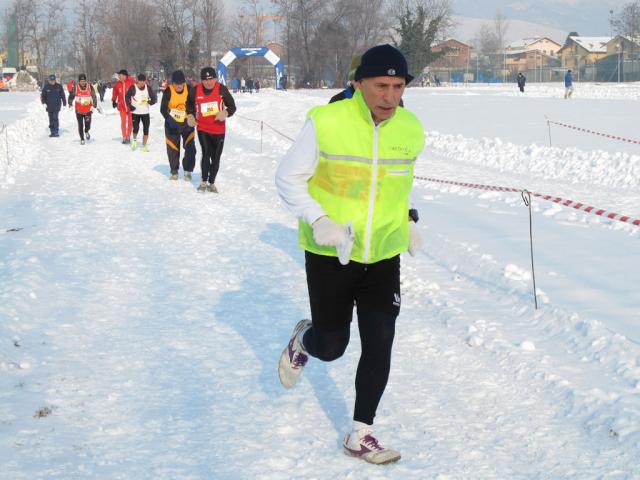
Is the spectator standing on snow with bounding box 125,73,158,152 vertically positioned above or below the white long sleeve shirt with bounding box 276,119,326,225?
above

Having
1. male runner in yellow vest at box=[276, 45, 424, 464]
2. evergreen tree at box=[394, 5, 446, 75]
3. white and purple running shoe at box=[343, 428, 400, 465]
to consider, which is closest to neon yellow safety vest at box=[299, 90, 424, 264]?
male runner in yellow vest at box=[276, 45, 424, 464]

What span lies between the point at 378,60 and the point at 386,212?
2.13ft

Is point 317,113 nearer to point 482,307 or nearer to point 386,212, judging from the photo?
point 386,212

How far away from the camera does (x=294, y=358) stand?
4.14 m

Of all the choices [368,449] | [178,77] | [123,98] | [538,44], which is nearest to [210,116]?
[178,77]

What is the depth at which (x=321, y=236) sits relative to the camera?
331 centimetres

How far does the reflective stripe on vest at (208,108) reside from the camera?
1130 cm

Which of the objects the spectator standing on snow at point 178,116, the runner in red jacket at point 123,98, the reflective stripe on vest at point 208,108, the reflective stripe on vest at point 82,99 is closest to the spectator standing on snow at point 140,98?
the runner in red jacket at point 123,98

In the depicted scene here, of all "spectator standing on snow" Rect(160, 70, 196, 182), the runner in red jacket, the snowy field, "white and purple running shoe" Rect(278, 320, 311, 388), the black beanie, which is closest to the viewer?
the snowy field

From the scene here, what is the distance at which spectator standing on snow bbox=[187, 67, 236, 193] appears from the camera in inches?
445

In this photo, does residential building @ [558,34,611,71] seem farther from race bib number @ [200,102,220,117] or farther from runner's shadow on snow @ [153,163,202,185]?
race bib number @ [200,102,220,117]

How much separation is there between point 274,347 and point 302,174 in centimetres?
202

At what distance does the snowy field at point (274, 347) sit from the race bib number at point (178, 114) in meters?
1.94

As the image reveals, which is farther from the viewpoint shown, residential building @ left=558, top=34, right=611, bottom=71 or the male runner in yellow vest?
residential building @ left=558, top=34, right=611, bottom=71
